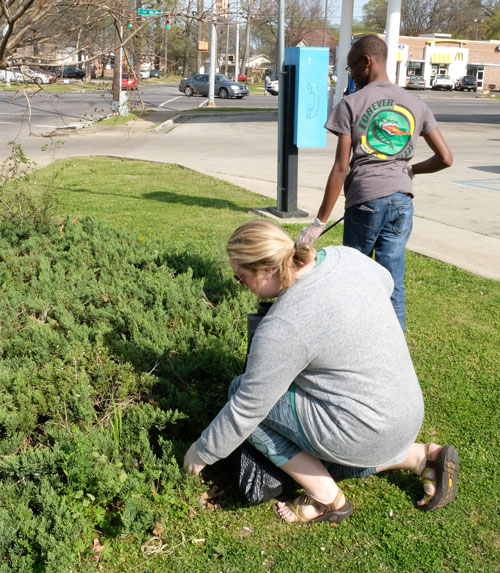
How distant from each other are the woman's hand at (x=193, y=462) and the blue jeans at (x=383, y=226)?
1707mm

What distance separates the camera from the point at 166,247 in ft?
17.6

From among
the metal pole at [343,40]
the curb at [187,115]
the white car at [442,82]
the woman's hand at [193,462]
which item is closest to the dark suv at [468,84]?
the white car at [442,82]

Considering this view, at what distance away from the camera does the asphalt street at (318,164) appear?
717 cm

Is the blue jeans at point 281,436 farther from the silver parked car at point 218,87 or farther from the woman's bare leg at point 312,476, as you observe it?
the silver parked car at point 218,87

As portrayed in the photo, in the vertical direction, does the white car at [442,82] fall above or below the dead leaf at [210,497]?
above

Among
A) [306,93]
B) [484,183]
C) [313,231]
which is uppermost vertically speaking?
[306,93]

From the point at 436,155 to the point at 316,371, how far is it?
2044mm

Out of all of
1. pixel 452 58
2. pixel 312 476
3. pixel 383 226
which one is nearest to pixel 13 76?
pixel 383 226

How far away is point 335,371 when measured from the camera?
97.7 inches

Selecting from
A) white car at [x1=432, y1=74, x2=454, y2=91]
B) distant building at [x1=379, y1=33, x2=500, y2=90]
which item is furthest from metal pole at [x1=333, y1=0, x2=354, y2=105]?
distant building at [x1=379, y1=33, x2=500, y2=90]

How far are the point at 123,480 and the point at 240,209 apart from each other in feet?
19.8

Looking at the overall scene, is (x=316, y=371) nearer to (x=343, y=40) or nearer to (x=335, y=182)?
(x=335, y=182)

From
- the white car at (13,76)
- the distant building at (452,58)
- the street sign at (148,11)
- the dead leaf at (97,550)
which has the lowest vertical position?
the dead leaf at (97,550)

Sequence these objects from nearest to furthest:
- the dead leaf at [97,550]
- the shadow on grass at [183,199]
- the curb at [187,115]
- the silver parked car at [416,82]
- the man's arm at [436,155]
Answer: the dead leaf at [97,550], the man's arm at [436,155], the shadow on grass at [183,199], the curb at [187,115], the silver parked car at [416,82]
